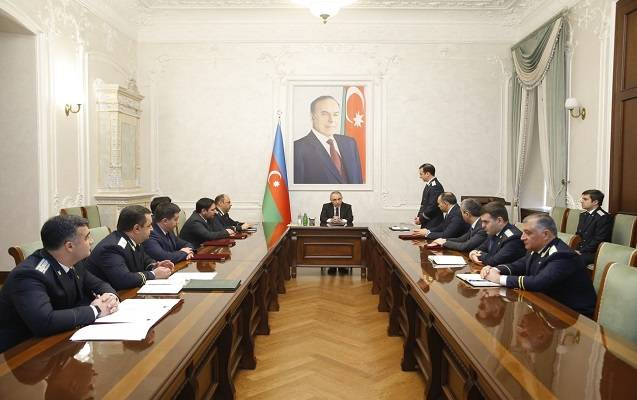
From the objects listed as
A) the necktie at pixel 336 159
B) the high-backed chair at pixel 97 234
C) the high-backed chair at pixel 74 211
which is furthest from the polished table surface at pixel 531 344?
the necktie at pixel 336 159

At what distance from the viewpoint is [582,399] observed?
148 cm

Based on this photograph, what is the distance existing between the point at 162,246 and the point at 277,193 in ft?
13.8

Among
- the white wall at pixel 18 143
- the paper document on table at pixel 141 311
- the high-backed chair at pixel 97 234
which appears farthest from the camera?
the white wall at pixel 18 143

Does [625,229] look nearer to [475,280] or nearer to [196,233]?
[475,280]

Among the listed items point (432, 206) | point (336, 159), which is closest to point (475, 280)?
point (432, 206)

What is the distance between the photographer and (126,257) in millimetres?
3199

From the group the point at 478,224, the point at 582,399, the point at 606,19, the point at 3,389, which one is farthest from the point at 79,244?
the point at 606,19

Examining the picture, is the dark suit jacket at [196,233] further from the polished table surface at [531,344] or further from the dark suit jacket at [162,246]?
the polished table surface at [531,344]

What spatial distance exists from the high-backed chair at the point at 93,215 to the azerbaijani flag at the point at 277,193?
2580 millimetres

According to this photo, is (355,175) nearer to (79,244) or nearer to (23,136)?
(23,136)

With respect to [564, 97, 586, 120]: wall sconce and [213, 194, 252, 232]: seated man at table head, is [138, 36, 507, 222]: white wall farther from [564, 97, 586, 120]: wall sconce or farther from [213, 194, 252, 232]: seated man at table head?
[213, 194, 252, 232]: seated man at table head

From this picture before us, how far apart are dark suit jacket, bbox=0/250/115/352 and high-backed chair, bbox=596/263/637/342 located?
2399mm

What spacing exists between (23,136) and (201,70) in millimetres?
3445

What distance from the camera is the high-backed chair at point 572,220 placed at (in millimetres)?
6145
